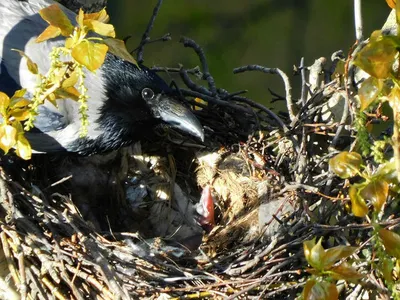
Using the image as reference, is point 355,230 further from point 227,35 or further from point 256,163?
point 227,35

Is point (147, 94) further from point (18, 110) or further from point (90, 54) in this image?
point (90, 54)

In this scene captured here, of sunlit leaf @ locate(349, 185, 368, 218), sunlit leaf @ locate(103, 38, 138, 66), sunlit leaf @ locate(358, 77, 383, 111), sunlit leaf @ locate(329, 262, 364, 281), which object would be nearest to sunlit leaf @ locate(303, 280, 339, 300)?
sunlit leaf @ locate(329, 262, 364, 281)

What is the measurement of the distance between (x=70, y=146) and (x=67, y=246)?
43cm

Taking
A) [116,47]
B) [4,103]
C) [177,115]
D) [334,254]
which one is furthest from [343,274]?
[177,115]

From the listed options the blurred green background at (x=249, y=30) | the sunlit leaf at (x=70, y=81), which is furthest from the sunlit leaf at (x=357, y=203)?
the blurred green background at (x=249, y=30)

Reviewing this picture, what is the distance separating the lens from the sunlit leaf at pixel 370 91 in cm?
120

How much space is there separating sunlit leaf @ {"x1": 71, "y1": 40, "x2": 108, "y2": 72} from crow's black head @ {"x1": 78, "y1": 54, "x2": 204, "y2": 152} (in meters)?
0.90

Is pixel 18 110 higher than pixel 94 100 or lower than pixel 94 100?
higher

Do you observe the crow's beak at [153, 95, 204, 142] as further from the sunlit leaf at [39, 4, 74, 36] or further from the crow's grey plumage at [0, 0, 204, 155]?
the sunlit leaf at [39, 4, 74, 36]

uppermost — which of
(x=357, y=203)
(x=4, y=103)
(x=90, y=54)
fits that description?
(x=90, y=54)

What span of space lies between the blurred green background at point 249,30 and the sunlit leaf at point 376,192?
5.84 feet

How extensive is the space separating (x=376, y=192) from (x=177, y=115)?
0.95 m

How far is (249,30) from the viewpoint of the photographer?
10.0 ft

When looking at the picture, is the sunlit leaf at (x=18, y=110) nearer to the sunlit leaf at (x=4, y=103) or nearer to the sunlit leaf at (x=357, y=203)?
the sunlit leaf at (x=4, y=103)
